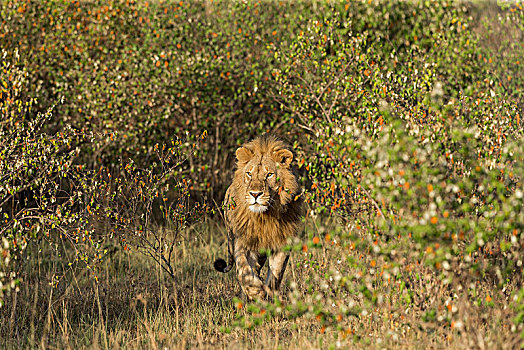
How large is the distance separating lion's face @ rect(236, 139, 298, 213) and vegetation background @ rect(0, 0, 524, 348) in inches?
12.4

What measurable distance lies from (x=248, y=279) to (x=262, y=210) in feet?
2.58

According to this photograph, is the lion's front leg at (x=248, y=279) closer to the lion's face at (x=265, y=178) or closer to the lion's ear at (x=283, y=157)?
the lion's face at (x=265, y=178)

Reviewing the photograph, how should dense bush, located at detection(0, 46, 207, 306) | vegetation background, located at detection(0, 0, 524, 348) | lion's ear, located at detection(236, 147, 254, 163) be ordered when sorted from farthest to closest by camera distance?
lion's ear, located at detection(236, 147, 254, 163) → dense bush, located at detection(0, 46, 207, 306) → vegetation background, located at detection(0, 0, 524, 348)

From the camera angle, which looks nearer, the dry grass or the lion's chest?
the dry grass

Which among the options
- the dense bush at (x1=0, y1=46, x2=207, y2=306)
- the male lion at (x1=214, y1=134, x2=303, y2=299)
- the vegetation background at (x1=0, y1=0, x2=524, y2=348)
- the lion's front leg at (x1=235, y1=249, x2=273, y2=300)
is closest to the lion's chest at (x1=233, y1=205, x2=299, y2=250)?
the male lion at (x1=214, y1=134, x2=303, y2=299)

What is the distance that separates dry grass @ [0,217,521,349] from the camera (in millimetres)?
4809

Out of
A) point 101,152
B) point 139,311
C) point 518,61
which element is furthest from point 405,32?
point 139,311

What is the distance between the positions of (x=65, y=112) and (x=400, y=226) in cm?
758

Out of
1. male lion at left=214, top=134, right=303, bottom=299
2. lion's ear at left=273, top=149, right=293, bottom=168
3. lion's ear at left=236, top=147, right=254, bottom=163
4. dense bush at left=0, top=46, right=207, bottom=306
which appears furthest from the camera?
lion's ear at left=236, top=147, right=254, bottom=163

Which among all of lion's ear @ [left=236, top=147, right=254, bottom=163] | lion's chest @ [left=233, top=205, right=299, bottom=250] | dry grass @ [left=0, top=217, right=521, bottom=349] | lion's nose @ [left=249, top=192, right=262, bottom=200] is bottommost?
dry grass @ [left=0, top=217, right=521, bottom=349]

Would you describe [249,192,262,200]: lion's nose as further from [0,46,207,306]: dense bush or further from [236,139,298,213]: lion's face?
[0,46,207,306]: dense bush

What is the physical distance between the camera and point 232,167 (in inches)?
426

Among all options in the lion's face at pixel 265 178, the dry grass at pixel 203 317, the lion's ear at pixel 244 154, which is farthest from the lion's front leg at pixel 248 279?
the lion's ear at pixel 244 154

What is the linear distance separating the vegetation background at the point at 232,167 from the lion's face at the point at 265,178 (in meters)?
0.31
